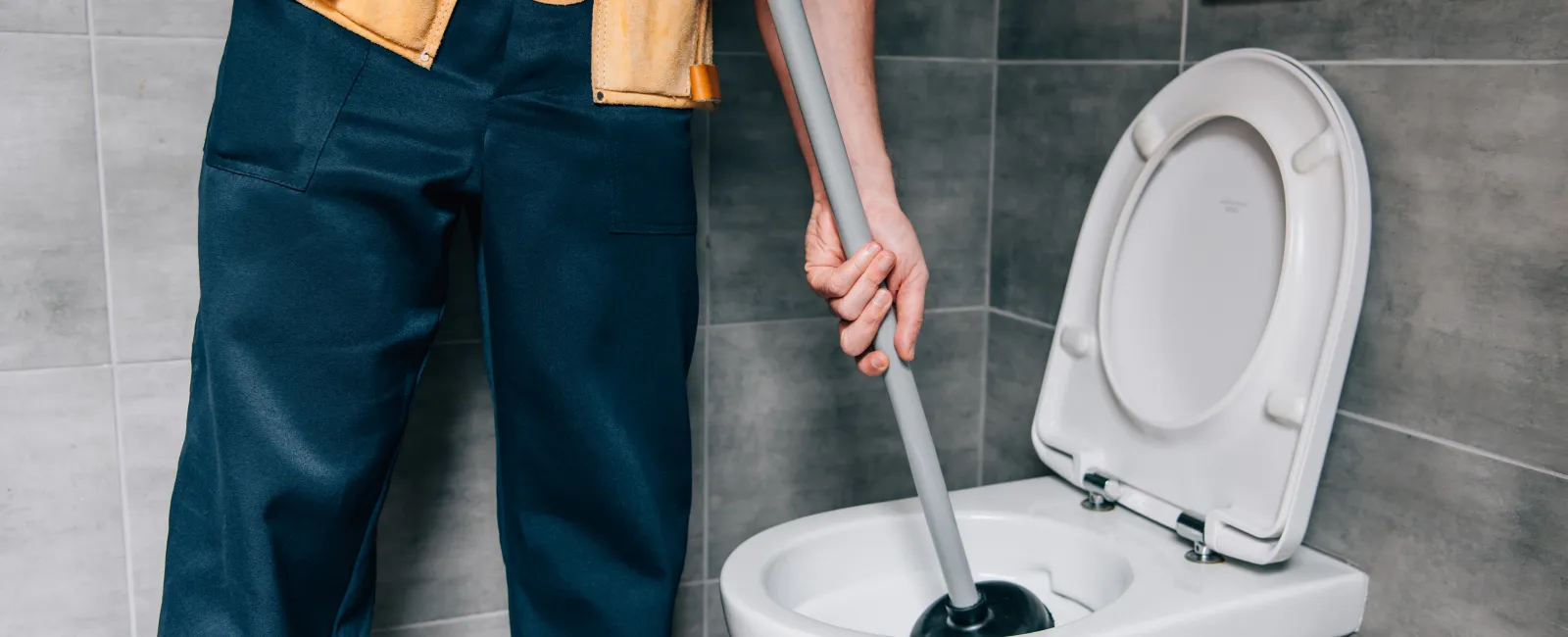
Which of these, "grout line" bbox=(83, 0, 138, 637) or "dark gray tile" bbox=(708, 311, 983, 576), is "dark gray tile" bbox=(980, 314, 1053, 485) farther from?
"grout line" bbox=(83, 0, 138, 637)

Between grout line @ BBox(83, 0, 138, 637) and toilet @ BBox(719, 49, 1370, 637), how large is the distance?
680mm

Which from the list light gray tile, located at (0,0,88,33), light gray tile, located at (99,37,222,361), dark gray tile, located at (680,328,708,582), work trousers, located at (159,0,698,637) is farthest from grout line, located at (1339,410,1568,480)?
light gray tile, located at (0,0,88,33)

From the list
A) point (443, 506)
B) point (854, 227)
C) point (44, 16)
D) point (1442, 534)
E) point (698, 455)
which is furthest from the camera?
point (698, 455)

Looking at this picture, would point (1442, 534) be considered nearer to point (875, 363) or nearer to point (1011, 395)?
point (875, 363)

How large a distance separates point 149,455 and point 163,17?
1.47 feet

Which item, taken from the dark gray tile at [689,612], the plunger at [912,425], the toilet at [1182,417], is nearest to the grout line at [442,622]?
the dark gray tile at [689,612]

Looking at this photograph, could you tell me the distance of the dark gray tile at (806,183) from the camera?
1.43 meters

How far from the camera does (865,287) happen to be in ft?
2.94

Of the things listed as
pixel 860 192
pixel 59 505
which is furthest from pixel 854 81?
pixel 59 505

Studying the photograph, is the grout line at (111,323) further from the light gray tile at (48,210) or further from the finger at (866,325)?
the finger at (866,325)

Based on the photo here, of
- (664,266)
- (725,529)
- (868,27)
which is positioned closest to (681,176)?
(664,266)

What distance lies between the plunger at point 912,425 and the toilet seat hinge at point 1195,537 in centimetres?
14

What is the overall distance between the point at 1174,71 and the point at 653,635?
2.49 feet

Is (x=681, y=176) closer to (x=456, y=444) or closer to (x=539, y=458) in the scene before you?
(x=539, y=458)
